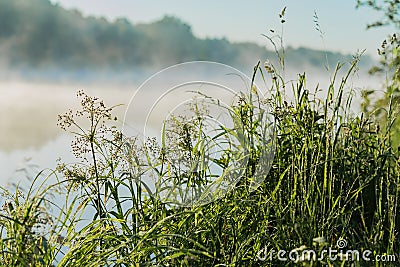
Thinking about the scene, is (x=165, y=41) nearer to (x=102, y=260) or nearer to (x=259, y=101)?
(x=259, y=101)

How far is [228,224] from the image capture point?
8.16 feet

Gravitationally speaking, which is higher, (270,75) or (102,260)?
(270,75)

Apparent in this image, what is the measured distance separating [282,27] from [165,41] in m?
3.30

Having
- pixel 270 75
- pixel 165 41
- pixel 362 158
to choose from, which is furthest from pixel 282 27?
pixel 165 41

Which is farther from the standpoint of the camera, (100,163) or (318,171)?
(318,171)

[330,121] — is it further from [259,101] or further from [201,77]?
[201,77]

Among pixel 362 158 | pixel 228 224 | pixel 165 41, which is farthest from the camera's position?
pixel 165 41

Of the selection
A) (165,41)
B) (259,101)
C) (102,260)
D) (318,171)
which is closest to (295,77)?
(259,101)

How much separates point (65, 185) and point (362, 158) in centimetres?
138

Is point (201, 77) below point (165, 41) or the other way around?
below

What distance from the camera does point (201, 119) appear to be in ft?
8.91

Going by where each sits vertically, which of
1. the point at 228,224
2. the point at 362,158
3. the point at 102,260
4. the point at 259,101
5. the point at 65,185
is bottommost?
the point at 102,260

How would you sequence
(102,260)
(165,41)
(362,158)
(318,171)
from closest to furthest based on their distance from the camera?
(102,260), (318,171), (362,158), (165,41)

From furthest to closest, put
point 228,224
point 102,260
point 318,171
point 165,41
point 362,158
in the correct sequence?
point 165,41
point 362,158
point 318,171
point 228,224
point 102,260
